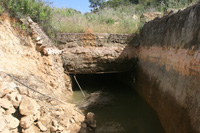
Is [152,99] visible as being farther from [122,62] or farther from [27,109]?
[27,109]

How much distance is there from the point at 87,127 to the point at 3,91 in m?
1.94

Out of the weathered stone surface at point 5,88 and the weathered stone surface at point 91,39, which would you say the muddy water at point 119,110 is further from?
the weathered stone surface at point 5,88

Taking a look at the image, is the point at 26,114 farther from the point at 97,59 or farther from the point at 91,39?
the point at 91,39

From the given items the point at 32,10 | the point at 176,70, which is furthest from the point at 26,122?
the point at 32,10

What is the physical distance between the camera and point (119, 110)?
5.17 meters

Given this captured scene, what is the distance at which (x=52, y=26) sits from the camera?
6012 millimetres

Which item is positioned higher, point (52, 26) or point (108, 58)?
point (52, 26)

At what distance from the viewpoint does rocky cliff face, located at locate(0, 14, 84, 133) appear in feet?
7.18

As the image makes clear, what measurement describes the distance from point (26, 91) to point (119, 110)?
3.31 m

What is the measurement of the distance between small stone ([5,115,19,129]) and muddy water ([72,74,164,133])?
7.63ft

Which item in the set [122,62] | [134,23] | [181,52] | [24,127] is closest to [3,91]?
A: [24,127]

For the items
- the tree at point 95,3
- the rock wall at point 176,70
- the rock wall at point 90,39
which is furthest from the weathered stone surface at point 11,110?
the tree at point 95,3

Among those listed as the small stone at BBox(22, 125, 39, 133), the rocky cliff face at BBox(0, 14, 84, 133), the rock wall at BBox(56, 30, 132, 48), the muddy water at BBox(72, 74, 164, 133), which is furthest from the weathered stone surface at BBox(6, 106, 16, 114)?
the rock wall at BBox(56, 30, 132, 48)

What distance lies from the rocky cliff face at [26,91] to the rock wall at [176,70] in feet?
6.93
